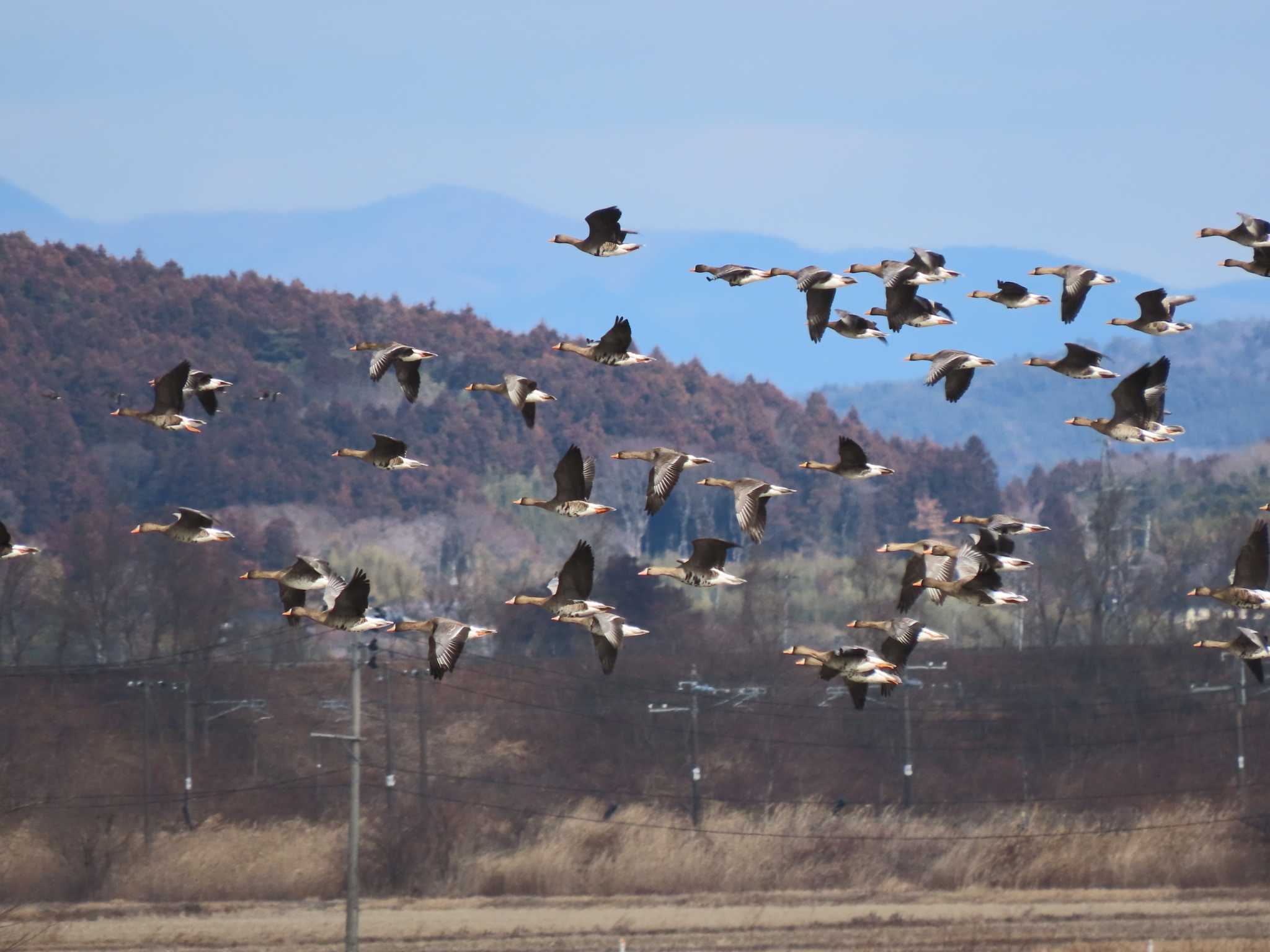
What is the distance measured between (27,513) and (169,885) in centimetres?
10179

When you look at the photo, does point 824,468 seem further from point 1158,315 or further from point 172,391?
point 172,391

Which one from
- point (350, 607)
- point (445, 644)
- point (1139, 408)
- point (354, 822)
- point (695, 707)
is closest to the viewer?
point (445, 644)

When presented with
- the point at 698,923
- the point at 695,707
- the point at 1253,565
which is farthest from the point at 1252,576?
the point at 695,707

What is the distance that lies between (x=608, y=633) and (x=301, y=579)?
5204 mm

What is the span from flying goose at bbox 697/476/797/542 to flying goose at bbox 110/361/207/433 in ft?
25.6

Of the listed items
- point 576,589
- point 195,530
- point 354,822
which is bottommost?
point 354,822

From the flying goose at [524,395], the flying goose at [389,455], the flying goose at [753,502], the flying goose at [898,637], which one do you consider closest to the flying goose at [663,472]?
the flying goose at [753,502]

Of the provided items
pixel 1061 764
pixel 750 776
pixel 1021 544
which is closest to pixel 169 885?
pixel 750 776

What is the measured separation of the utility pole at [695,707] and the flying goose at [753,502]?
51339 mm

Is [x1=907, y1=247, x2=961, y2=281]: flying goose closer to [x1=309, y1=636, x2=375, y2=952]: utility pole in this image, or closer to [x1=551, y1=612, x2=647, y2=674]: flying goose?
[x1=551, y1=612, x2=647, y2=674]: flying goose

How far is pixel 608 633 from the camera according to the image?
30266 mm

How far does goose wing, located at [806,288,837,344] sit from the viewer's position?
114ft

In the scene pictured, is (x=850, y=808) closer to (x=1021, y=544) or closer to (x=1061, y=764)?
(x=1061, y=764)

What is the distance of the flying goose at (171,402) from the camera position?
1313 inches
